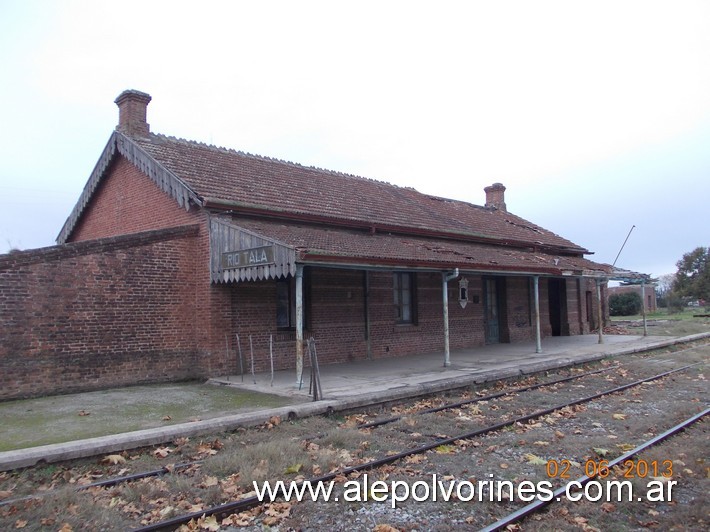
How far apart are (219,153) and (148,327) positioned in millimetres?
6368

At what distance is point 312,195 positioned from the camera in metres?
15.6

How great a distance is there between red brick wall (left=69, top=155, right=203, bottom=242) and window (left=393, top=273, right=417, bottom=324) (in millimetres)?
6213

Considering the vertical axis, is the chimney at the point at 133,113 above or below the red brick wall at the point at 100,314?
above

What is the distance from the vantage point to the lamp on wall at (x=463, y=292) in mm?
17266

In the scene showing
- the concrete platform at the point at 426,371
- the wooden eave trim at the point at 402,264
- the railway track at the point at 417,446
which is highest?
the wooden eave trim at the point at 402,264

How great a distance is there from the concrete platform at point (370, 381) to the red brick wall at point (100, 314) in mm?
1588

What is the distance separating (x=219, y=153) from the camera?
1591cm

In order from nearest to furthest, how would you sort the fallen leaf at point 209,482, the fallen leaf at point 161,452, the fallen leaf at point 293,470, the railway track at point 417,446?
the railway track at point 417,446
the fallen leaf at point 209,482
the fallen leaf at point 293,470
the fallen leaf at point 161,452

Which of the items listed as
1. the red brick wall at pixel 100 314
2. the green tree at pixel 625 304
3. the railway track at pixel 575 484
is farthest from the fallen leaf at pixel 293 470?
the green tree at pixel 625 304

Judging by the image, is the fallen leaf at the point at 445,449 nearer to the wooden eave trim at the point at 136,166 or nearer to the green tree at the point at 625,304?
the wooden eave trim at the point at 136,166

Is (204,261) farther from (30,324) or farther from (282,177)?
(282,177)

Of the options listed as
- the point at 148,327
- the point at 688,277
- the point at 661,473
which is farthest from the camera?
the point at 688,277

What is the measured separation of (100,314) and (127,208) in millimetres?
4717

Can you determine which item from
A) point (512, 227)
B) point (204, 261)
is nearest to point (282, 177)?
point (204, 261)
